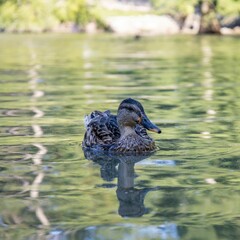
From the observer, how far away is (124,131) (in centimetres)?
1062

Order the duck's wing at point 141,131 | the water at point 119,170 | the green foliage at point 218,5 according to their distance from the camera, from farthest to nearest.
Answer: the green foliage at point 218,5 → the duck's wing at point 141,131 → the water at point 119,170

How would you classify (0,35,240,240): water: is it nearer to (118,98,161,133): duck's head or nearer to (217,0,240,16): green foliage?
(118,98,161,133): duck's head

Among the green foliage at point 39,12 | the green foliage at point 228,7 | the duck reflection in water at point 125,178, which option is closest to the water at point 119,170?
the duck reflection in water at point 125,178

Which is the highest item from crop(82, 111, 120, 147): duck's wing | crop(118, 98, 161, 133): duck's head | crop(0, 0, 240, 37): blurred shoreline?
crop(118, 98, 161, 133): duck's head

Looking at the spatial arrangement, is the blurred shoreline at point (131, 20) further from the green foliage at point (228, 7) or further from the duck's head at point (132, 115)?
the duck's head at point (132, 115)

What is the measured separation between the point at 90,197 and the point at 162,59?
25.2 meters

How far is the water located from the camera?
22.5 ft

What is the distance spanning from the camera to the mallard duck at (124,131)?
1045 centimetres

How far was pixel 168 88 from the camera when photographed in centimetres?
1939

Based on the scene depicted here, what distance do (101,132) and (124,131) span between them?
361 mm

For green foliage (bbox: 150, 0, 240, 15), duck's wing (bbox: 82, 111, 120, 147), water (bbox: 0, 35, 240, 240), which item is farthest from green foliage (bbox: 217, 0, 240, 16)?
duck's wing (bbox: 82, 111, 120, 147)

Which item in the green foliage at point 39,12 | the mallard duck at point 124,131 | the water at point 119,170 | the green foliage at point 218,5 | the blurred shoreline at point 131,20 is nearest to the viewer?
the water at point 119,170

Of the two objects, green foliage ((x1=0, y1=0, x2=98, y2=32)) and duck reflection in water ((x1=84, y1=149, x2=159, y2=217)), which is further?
green foliage ((x1=0, y1=0, x2=98, y2=32))

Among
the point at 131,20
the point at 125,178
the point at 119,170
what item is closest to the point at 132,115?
the point at 119,170
